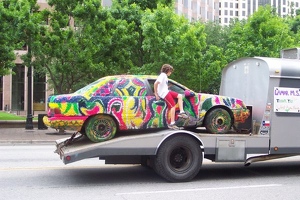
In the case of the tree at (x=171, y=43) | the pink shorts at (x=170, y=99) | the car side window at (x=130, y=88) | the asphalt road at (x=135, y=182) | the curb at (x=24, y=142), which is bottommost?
the curb at (x=24, y=142)

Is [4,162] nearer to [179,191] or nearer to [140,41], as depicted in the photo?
[179,191]

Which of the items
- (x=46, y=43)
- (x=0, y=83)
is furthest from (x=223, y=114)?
(x=0, y=83)

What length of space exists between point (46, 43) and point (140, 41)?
5.81 metres

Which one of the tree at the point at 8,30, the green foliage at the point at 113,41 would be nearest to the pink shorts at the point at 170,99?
the green foliage at the point at 113,41

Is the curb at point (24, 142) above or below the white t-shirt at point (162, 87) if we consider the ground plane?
below

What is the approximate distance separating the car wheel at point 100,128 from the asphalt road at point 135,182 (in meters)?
0.91

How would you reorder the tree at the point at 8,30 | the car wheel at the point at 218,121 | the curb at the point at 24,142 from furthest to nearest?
the tree at the point at 8,30 < the curb at the point at 24,142 < the car wheel at the point at 218,121

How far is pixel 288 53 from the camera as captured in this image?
34.8 feet

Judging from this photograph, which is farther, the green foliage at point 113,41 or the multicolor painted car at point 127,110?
the green foliage at point 113,41

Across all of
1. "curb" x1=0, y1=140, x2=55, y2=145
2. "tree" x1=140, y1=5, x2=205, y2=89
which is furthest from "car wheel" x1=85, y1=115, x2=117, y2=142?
"tree" x1=140, y1=5, x2=205, y2=89

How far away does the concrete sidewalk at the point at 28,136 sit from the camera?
59.3ft

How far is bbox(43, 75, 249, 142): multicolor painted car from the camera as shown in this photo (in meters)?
8.22

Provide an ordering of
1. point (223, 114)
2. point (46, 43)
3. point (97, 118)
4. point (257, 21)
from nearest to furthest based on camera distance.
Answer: point (97, 118) < point (223, 114) < point (46, 43) < point (257, 21)

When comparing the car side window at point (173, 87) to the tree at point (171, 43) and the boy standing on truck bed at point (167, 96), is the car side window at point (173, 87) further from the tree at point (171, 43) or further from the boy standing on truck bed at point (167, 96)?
the tree at point (171, 43)
